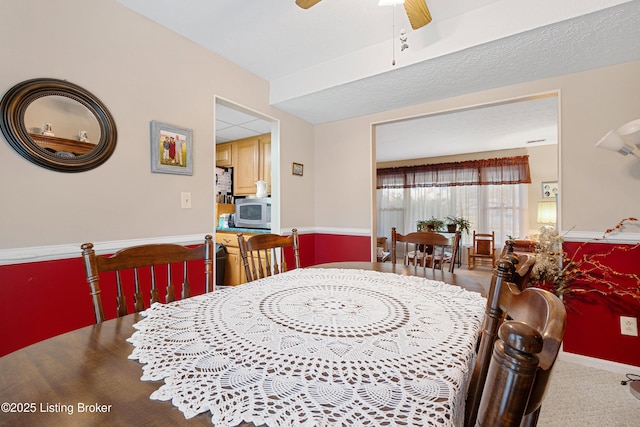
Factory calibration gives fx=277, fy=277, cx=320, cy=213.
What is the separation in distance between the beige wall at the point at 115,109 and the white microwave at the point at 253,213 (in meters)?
1.23

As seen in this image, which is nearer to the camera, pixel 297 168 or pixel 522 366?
pixel 522 366

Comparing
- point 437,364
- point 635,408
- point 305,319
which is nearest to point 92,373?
point 305,319

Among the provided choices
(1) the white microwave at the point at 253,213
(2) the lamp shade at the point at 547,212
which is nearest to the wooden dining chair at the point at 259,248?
(1) the white microwave at the point at 253,213

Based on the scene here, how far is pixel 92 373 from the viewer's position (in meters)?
0.58

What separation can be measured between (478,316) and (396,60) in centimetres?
190

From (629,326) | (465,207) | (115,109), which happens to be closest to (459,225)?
(465,207)

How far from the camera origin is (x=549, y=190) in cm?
514

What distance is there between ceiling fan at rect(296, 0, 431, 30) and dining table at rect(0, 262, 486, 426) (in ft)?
4.69

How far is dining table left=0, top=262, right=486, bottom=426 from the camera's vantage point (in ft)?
1.52

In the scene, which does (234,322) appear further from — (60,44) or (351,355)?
(60,44)

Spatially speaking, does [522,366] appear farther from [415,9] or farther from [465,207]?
[465,207]

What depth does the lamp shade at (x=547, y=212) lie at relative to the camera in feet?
15.9

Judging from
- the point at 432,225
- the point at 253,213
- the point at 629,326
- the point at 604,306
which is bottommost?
the point at 629,326

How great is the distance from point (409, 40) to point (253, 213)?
2515 millimetres
